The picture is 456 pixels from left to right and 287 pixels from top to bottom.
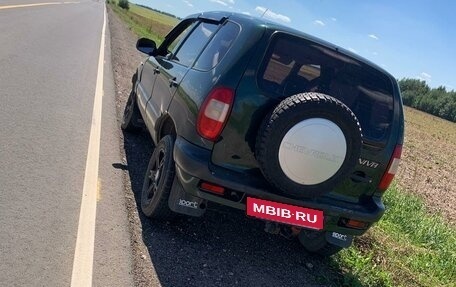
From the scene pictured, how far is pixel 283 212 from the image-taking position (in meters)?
3.73

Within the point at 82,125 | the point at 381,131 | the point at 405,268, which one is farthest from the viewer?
the point at 82,125

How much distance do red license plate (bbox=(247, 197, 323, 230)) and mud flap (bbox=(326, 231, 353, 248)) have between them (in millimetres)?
461

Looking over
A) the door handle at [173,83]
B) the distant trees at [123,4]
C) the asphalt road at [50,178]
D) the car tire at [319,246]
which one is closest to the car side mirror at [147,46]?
the asphalt road at [50,178]

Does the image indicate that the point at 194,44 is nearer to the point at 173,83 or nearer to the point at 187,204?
the point at 173,83

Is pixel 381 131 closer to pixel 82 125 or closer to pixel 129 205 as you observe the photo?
pixel 129 205

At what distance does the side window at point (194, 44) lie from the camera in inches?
183

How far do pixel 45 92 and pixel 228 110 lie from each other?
17.7 feet

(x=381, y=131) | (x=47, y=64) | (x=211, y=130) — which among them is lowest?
A: (x=47, y=64)

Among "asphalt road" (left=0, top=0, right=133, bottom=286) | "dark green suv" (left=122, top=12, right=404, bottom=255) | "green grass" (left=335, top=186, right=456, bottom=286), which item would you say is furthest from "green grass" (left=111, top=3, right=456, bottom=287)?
"asphalt road" (left=0, top=0, right=133, bottom=286)

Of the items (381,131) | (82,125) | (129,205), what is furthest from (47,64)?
(381,131)

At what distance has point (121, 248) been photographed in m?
3.75

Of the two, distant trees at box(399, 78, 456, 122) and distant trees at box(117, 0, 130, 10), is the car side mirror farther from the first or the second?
distant trees at box(399, 78, 456, 122)

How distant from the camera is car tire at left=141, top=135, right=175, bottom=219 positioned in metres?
4.08

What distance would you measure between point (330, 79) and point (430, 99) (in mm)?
114460
